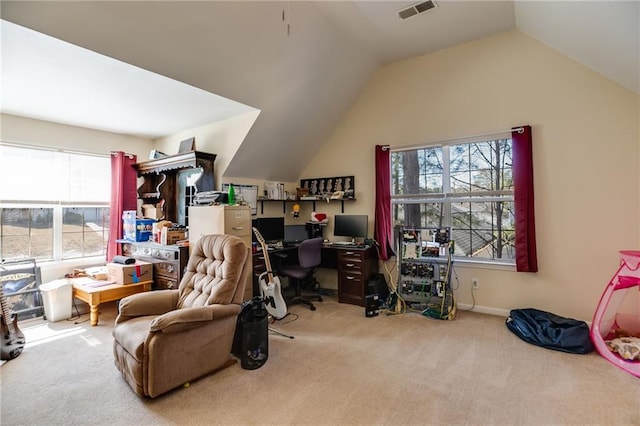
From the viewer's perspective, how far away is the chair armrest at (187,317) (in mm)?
1892

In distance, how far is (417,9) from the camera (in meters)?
2.84

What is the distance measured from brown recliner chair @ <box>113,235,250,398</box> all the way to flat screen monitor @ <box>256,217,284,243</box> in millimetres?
1439

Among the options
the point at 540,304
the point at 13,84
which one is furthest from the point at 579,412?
the point at 13,84

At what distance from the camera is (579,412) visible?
1.78 m

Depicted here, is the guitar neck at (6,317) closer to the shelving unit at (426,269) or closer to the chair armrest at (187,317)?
the chair armrest at (187,317)

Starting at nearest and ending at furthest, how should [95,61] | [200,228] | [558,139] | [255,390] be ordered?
[255,390] < [95,61] < [558,139] < [200,228]

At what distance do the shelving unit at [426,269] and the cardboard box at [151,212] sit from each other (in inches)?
132

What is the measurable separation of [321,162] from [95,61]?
3036 millimetres

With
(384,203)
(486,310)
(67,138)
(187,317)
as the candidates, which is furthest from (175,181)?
(486,310)

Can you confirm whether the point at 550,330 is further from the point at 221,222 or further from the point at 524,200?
the point at 221,222

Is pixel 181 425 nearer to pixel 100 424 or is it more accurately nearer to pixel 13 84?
pixel 100 424

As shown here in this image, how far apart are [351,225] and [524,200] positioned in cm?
209

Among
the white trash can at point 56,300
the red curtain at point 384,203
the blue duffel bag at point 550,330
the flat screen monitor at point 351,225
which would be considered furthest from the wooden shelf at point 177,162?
the blue duffel bag at point 550,330

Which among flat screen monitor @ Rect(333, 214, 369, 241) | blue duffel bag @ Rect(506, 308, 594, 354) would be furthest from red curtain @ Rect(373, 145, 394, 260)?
blue duffel bag @ Rect(506, 308, 594, 354)
